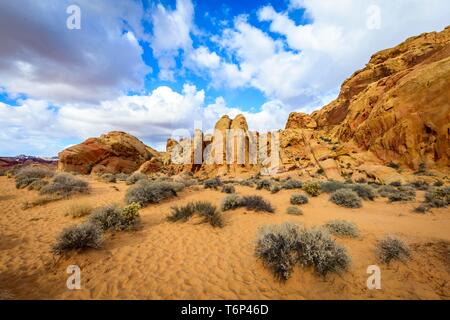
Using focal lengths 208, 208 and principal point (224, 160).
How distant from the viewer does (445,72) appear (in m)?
17.8

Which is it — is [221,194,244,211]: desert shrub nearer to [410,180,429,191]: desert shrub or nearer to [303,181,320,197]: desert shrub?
[303,181,320,197]: desert shrub

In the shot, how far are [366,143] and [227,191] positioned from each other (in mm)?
18530

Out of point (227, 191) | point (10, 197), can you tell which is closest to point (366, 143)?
point (227, 191)

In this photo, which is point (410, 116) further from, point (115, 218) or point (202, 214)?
point (115, 218)

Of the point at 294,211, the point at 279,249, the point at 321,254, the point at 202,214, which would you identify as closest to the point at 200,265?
the point at 279,249

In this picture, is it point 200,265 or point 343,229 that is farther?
point 343,229

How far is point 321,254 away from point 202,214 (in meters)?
4.60

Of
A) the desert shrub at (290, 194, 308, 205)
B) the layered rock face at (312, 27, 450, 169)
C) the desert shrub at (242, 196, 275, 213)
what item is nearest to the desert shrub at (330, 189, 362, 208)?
the desert shrub at (290, 194, 308, 205)

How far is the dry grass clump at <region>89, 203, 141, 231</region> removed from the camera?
641 centimetres

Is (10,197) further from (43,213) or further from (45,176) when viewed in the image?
(45,176)

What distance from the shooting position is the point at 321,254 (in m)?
3.94

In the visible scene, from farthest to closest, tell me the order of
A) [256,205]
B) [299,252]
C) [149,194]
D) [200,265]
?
1. [149,194]
2. [256,205]
3. [200,265]
4. [299,252]

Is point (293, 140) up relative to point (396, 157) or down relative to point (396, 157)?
up

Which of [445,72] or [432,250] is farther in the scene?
[445,72]
